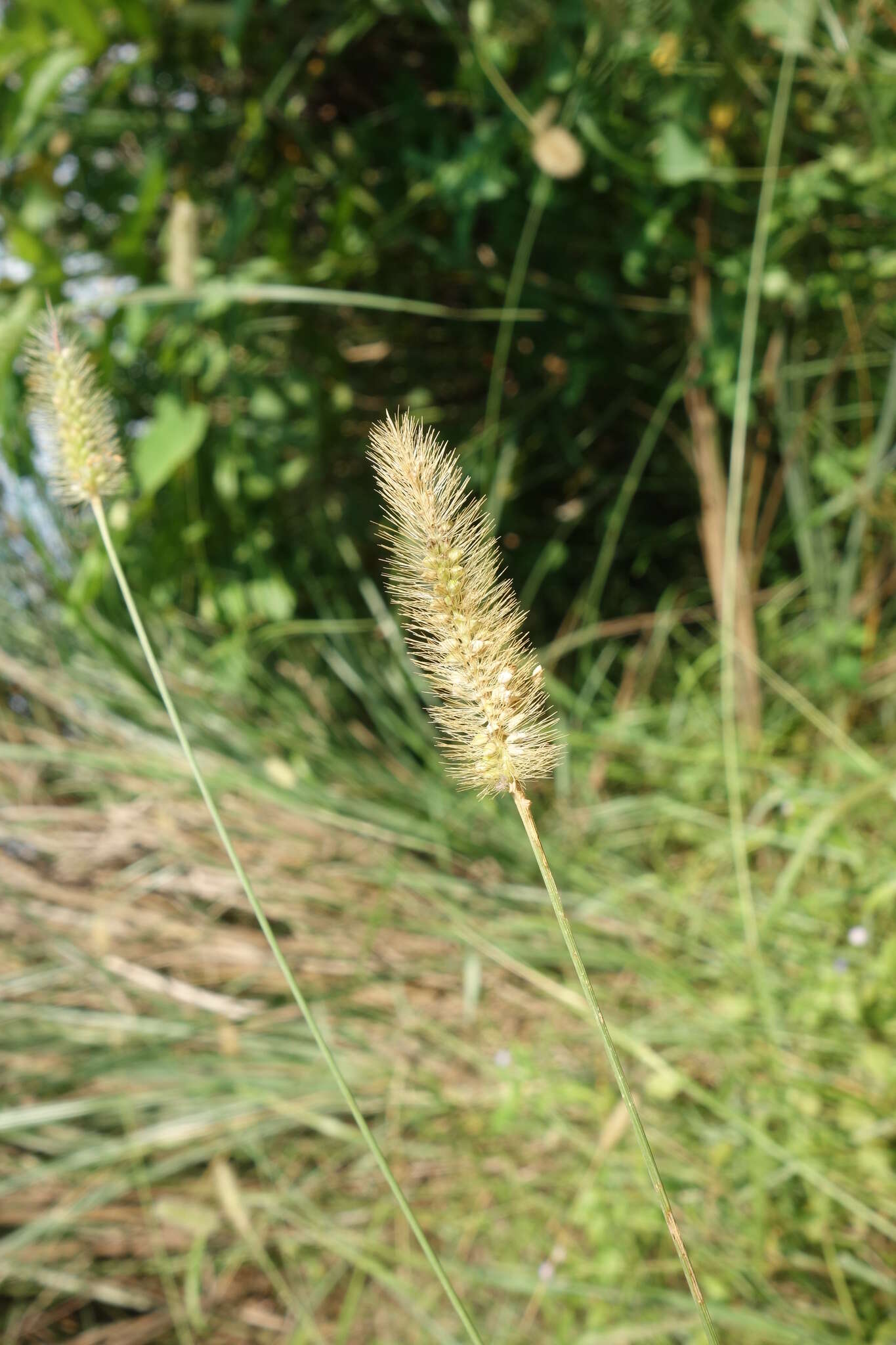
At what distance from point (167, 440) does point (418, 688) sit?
1.40 feet

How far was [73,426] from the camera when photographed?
1.98ft

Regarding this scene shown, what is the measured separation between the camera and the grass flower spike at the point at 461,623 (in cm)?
46

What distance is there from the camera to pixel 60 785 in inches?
75.5

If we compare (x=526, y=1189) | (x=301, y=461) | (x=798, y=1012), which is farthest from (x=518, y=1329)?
(x=301, y=461)

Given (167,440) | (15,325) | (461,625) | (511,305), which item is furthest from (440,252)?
(461,625)

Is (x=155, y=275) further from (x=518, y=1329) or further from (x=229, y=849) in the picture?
(x=518, y=1329)

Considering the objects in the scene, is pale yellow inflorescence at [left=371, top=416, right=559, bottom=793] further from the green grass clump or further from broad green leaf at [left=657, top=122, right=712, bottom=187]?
broad green leaf at [left=657, top=122, right=712, bottom=187]

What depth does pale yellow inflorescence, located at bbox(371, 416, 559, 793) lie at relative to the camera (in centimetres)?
46

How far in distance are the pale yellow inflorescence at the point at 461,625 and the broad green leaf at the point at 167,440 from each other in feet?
2.77

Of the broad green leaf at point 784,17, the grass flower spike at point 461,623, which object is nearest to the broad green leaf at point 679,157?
the broad green leaf at point 784,17

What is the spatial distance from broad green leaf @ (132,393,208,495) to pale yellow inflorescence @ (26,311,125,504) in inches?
25.2

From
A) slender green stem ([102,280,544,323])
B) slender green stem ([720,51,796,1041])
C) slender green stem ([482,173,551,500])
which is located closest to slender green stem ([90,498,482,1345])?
slender green stem ([102,280,544,323])

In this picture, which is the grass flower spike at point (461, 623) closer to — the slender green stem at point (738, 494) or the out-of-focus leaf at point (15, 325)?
the slender green stem at point (738, 494)

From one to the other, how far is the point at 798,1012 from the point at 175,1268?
0.99m
